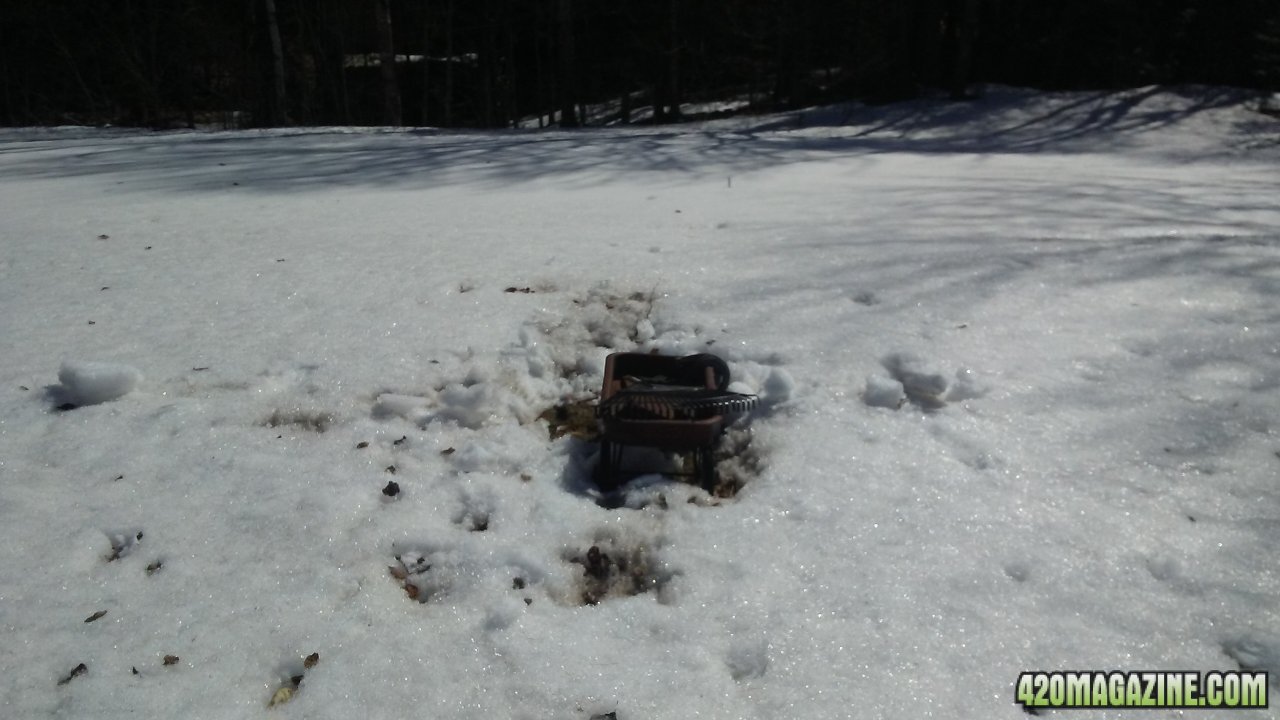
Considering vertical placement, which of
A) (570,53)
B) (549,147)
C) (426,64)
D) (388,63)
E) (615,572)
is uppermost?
(426,64)

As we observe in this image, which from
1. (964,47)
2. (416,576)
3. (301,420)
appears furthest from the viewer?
(964,47)

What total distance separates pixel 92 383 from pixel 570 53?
39.1 feet

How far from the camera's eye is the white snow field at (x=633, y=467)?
1264mm

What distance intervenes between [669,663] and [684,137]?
300 inches

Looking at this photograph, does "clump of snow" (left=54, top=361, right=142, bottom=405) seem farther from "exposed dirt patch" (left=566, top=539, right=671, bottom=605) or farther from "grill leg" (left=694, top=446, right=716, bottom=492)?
"grill leg" (left=694, top=446, right=716, bottom=492)

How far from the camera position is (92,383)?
2.01m

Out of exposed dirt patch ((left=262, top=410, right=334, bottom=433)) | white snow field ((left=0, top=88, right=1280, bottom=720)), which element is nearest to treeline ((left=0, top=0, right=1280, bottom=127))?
white snow field ((left=0, top=88, right=1280, bottom=720))

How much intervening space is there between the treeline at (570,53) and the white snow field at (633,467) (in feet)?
34.3

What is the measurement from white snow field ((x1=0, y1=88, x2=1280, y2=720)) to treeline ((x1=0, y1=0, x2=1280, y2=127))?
10.5 meters

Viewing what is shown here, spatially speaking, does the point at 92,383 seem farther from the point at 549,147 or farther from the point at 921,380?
the point at 549,147

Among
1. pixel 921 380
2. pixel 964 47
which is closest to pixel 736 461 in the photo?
pixel 921 380

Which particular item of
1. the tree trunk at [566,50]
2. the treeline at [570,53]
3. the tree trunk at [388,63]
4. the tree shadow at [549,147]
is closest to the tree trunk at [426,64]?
the treeline at [570,53]

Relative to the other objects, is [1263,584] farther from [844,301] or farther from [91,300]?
[91,300]

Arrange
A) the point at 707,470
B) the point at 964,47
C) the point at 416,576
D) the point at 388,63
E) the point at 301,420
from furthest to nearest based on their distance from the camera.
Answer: the point at 388,63, the point at 964,47, the point at 301,420, the point at 707,470, the point at 416,576
